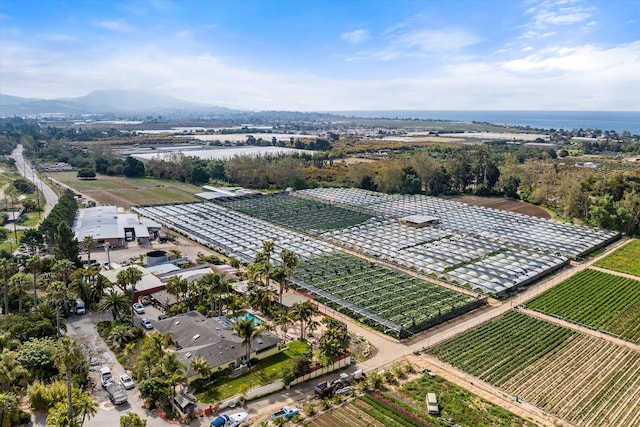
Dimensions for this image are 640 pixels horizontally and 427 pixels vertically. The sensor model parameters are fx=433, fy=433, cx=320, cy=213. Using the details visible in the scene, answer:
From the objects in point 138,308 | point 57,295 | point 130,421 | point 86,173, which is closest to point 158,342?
point 130,421

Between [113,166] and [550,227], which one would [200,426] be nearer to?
[550,227]

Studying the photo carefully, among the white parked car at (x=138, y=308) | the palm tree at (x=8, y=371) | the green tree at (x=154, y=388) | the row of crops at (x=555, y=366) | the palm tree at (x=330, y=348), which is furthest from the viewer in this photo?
the white parked car at (x=138, y=308)

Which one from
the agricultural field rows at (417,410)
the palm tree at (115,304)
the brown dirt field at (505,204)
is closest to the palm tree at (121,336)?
the palm tree at (115,304)

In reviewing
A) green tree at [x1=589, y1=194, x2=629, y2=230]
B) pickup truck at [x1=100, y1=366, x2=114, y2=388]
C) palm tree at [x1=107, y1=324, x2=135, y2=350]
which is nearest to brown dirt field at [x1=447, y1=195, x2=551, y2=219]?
green tree at [x1=589, y1=194, x2=629, y2=230]

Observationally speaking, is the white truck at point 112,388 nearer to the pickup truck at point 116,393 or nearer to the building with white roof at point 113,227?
the pickup truck at point 116,393

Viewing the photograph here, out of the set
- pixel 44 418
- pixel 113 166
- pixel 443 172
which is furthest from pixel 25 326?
pixel 113 166

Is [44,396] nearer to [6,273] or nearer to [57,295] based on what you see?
[57,295]

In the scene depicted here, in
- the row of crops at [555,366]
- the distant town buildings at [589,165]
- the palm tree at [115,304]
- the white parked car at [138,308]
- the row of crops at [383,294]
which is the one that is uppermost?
the distant town buildings at [589,165]
